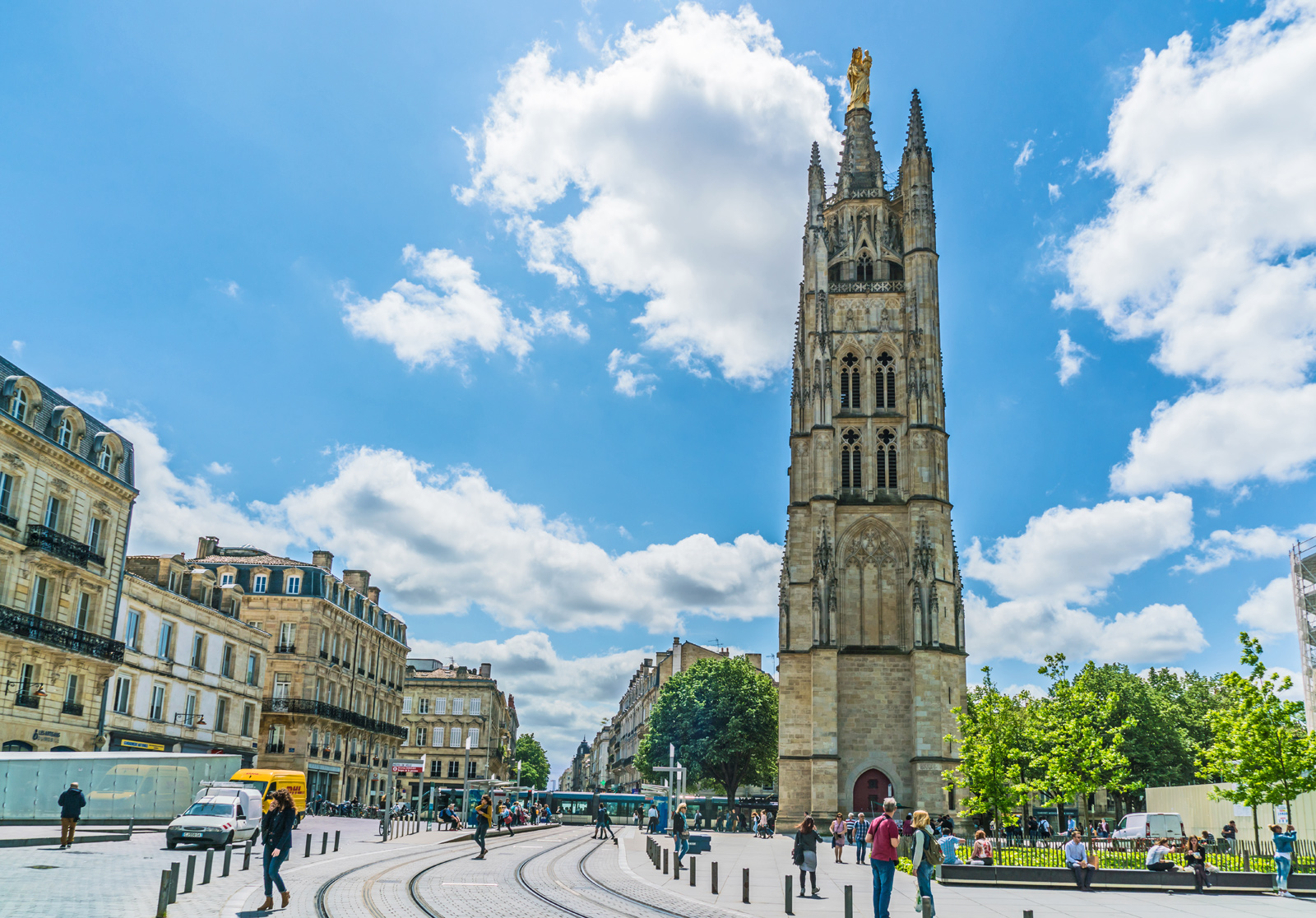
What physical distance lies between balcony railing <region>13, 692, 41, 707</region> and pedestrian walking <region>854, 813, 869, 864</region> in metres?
22.5

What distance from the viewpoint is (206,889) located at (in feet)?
48.8

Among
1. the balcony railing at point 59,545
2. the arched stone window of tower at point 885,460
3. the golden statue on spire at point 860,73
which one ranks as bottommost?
the balcony railing at point 59,545

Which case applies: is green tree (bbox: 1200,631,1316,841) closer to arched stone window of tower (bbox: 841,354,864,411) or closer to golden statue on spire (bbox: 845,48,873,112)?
arched stone window of tower (bbox: 841,354,864,411)

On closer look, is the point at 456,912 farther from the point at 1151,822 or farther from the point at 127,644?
the point at 1151,822

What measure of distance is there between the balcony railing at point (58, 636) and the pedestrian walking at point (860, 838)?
22687mm

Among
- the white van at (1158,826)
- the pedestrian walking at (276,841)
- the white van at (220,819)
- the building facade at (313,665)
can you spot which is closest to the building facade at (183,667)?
the building facade at (313,665)

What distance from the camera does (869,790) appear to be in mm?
44375

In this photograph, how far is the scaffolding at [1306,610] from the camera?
4479 cm

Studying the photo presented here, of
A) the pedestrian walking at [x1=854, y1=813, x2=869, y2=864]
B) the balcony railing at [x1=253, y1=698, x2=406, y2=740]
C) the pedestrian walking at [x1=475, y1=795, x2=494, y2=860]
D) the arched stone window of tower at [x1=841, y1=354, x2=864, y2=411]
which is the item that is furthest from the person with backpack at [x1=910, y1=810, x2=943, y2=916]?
the balcony railing at [x1=253, y1=698, x2=406, y2=740]

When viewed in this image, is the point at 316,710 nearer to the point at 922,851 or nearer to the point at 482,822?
the point at 482,822

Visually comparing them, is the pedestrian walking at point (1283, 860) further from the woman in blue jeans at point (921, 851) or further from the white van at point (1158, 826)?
the white van at point (1158, 826)

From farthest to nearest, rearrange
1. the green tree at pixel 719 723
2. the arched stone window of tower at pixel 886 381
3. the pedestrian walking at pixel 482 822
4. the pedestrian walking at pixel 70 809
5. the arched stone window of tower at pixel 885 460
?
the green tree at pixel 719 723 < the arched stone window of tower at pixel 886 381 < the arched stone window of tower at pixel 885 460 < the pedestrian walking at pixel 482 822 < the pedestrian walking at pixel 70 809

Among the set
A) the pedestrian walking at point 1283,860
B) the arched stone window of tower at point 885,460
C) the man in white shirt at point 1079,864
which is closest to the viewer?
the pedestrian walking at point 1283,860

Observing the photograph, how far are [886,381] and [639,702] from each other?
7049 cm
